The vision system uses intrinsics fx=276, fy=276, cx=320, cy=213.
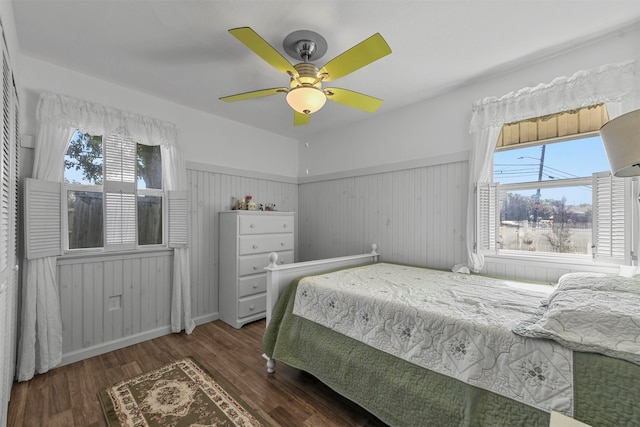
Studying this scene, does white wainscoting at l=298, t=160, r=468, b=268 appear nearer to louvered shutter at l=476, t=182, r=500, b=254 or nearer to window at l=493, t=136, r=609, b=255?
louvered shutter at l=476, t=182, r=500, b=254

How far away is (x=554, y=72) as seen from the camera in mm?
2164

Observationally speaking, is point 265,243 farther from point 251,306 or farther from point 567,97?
point 567,97

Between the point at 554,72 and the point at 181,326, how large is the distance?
4.14 m

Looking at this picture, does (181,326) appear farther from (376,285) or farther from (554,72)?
(554,72)

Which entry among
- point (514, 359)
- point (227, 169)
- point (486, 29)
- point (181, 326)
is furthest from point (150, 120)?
point (514, 359)

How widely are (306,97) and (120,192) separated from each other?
2.08 m

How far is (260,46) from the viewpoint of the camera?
1.55 m

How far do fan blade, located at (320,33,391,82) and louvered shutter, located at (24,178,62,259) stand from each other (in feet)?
7.60

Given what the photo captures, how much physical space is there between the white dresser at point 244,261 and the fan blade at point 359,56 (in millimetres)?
1891

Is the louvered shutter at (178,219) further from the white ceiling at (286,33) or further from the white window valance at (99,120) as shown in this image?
the white ceiling at (286,33)

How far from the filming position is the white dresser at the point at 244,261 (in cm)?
312

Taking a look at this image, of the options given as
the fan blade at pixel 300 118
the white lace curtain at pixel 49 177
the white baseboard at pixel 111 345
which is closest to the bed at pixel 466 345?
the fan blade at pixel 300 118

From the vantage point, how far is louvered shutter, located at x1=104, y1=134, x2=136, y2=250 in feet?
8.39

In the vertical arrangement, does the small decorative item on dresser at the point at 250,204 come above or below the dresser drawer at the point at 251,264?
above
